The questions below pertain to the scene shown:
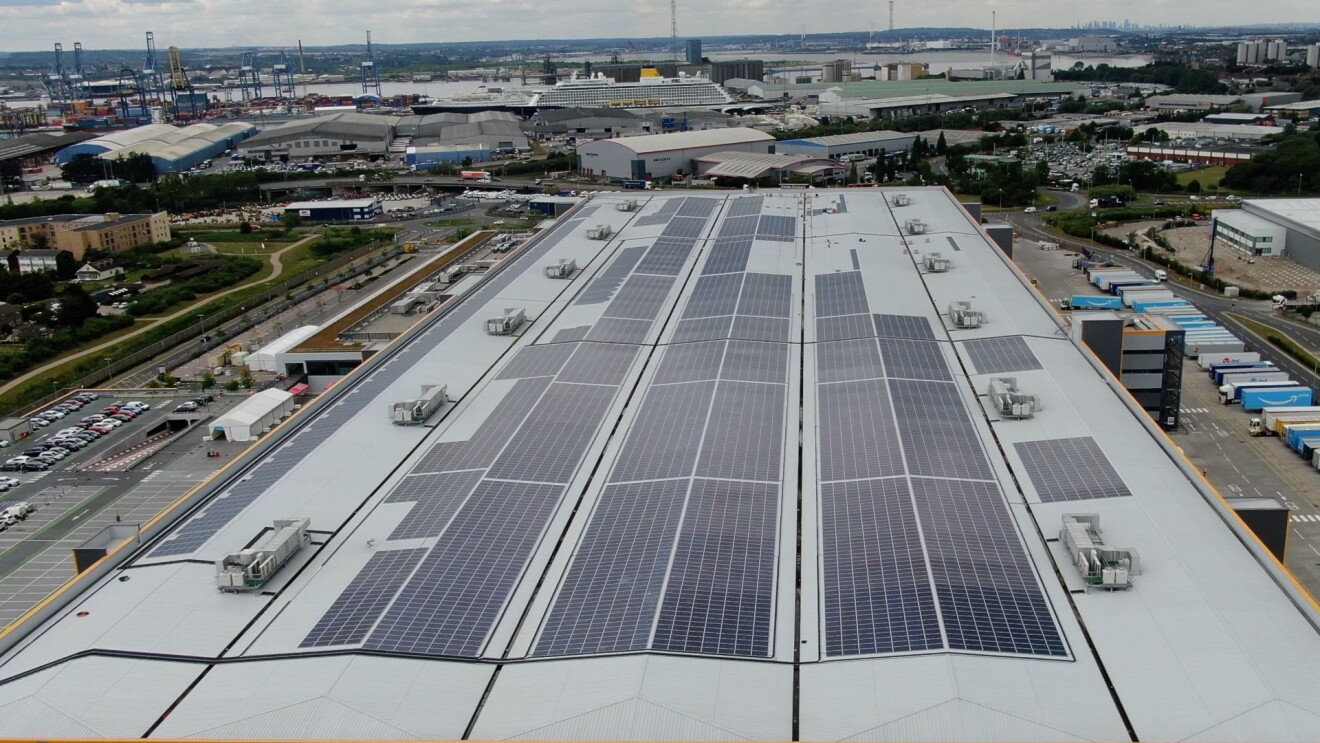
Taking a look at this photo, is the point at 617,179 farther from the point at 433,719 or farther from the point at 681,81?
the point at 433,719

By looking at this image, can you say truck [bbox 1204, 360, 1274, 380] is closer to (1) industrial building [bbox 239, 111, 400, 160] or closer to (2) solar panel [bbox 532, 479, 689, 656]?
(2) solar panel [bbox 532, 479, 689, 656]

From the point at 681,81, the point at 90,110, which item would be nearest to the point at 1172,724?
the point at 681,81

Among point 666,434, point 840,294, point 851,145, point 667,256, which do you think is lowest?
point 666,434

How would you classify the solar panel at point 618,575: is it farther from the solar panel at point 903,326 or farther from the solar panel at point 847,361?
the solar panel at point 903,326

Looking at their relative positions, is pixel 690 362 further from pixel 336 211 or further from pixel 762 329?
pixel 336 211

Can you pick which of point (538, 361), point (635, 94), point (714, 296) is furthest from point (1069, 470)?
point (635, 94)

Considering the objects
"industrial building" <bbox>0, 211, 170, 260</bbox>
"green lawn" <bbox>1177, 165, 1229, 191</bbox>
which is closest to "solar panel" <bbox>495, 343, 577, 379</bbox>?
"industrial building" <bbox>0, 211, 170, 260</bbox>
